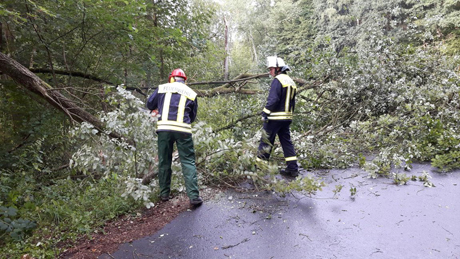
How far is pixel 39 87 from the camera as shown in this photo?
169 inches

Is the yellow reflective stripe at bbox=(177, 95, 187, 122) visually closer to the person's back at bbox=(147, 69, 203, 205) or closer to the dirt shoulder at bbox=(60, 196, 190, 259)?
the person's back at bbox=(147, 69, 203, 205)

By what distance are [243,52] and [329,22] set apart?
1276 centimetres

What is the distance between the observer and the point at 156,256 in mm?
2652

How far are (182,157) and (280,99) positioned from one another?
1939 mm

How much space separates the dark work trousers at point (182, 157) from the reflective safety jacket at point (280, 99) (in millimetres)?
1556

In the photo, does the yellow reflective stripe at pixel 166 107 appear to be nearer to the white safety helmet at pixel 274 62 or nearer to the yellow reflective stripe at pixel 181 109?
the yellow reflective stripe at pixel 181 109

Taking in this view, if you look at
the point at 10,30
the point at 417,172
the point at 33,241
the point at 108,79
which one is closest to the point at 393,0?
the point at 417,172

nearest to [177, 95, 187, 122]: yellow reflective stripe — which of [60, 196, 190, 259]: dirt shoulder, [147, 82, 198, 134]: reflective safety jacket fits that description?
[147, 82, 198, 134]: reflective safety jacket

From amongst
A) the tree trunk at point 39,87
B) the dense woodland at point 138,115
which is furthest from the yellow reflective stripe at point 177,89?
the tree trunk at point 39,87

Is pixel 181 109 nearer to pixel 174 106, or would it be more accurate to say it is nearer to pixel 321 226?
pixel 174 106

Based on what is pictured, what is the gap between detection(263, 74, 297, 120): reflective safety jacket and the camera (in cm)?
451

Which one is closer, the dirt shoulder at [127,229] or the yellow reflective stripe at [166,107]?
the dirt shoulder at [127,229]

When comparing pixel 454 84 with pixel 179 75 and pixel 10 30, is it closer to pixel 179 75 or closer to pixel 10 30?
pixel 179 75

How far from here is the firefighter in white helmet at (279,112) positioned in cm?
452
